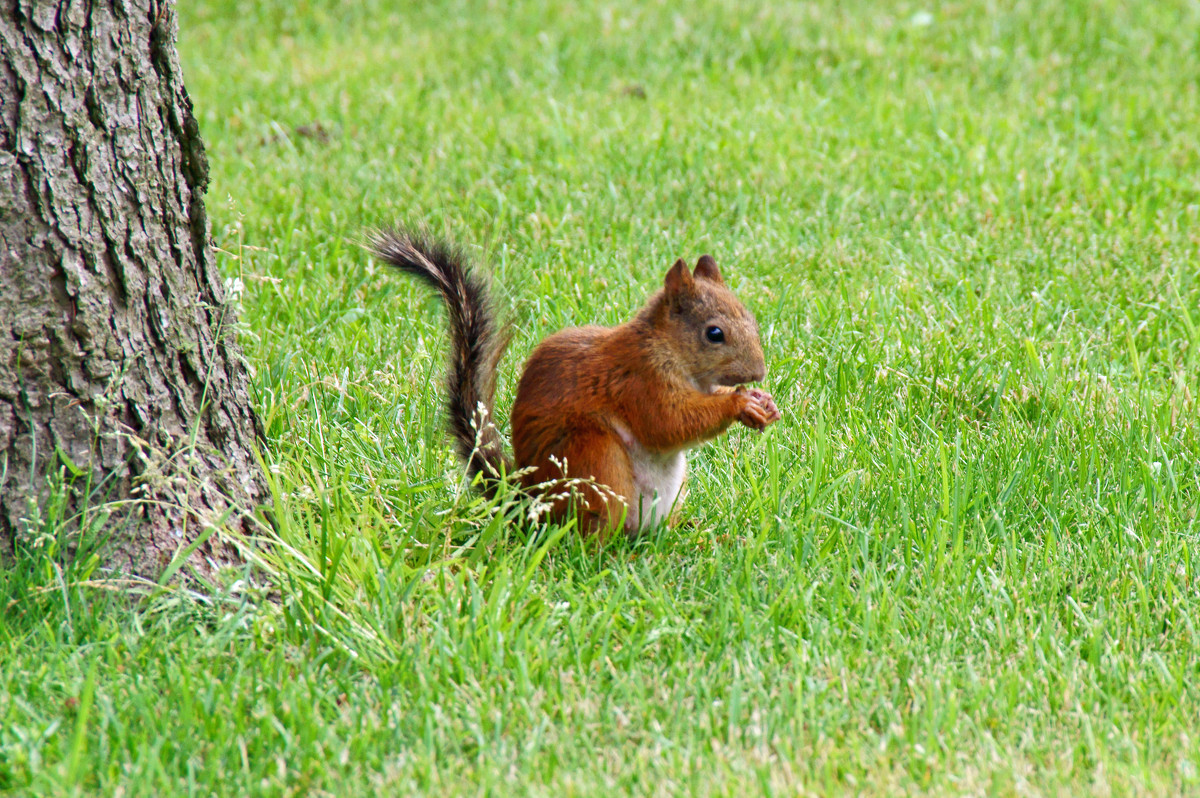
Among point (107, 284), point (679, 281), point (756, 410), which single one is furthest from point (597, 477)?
point (107, 284)

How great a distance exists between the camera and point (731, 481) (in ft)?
9.91

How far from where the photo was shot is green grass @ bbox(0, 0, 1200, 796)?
6.67 feet

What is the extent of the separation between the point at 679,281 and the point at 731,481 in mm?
532

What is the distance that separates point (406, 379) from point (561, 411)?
88 centimetres

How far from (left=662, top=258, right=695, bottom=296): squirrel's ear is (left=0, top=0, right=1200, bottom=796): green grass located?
476 mm

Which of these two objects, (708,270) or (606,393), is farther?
(708,270)

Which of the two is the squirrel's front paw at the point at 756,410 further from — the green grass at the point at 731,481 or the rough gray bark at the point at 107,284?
the rough gray bark at the point at 107,284

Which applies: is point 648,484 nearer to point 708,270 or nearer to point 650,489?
point 650,489

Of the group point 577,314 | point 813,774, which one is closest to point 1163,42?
point 577,314

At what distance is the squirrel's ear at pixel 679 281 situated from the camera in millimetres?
2818

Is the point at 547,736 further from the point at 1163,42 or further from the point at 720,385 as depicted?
the point at 1163,42

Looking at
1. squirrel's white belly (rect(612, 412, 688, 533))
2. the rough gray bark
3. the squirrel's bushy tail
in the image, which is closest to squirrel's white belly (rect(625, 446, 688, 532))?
squirrel's white belly (rect(612, 412, 688, 533))

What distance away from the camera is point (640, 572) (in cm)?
265

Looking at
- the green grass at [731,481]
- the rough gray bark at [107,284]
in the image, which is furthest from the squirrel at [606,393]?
the rough gray bark at [107,284]
